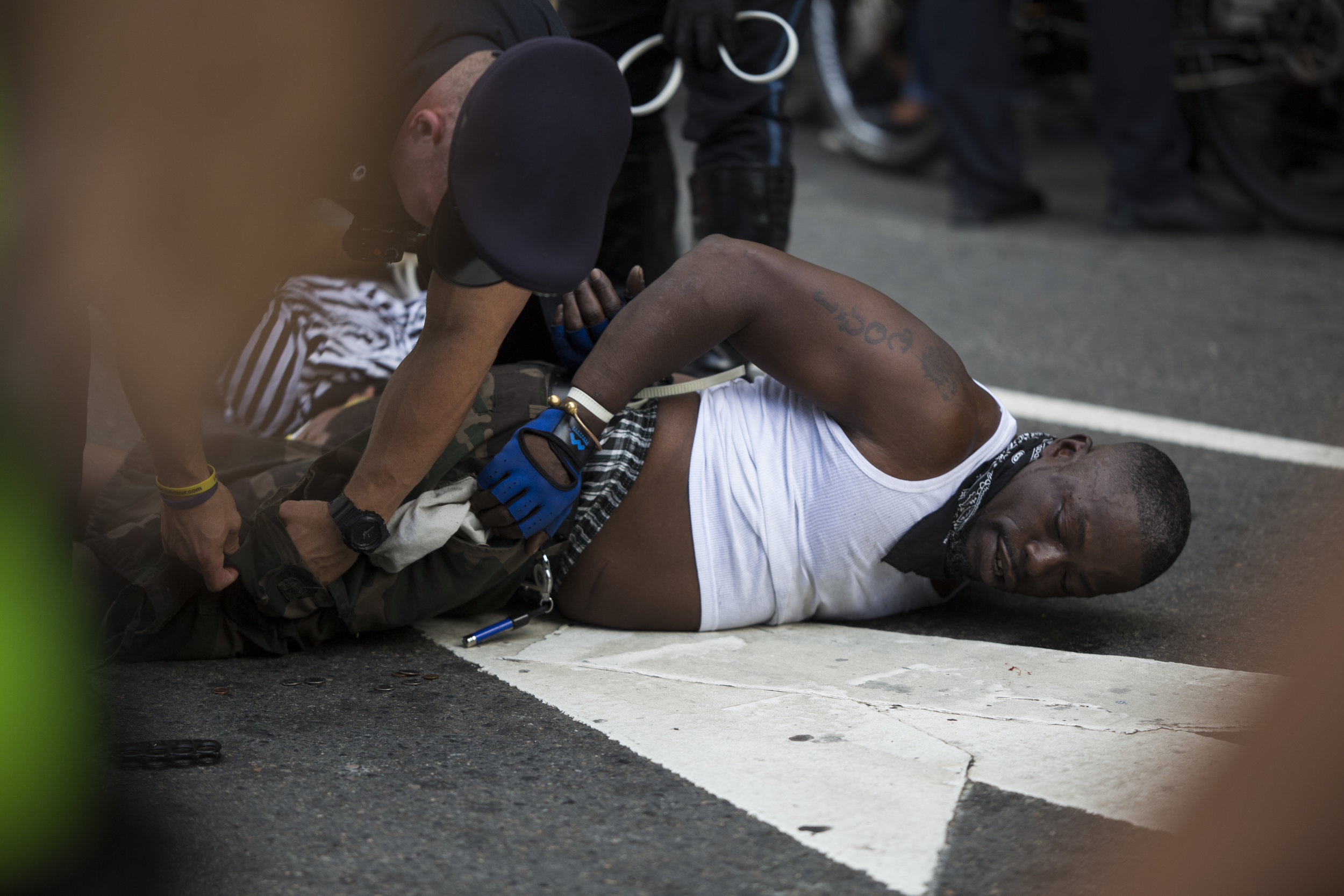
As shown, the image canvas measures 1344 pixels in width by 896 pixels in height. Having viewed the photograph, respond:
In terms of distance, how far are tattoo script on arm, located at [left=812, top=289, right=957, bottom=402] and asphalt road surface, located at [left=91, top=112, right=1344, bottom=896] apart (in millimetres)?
483

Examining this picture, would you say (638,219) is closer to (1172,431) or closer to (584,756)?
(1172,431)

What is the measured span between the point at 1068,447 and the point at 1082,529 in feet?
0.66

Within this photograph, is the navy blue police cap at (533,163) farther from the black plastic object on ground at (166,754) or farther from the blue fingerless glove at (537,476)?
the black plastic object on ground at (166,754)

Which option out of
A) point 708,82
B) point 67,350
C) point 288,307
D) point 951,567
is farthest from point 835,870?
point 708,82

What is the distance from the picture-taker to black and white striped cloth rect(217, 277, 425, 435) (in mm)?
2645

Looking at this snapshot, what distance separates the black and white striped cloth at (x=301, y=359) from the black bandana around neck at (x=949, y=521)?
44.2 inches

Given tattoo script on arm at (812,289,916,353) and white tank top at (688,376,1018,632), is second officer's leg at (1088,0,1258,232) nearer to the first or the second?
white tank top at (688,376,1018,632)

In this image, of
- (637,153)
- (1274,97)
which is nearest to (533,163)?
(637,153)

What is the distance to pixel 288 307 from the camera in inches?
108

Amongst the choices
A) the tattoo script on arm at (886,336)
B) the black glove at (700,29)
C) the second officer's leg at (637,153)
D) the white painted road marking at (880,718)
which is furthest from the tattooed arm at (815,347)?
the second officer's leg at (637,153)

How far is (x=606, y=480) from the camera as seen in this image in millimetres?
2098

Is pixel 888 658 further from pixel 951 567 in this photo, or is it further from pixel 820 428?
pixel 820 428

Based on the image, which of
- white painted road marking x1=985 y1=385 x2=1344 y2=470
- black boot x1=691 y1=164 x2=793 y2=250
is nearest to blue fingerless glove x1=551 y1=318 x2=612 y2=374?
black boot x1=691 y1=164 x2=793 y2=250

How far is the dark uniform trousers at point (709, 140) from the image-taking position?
9.83ft
